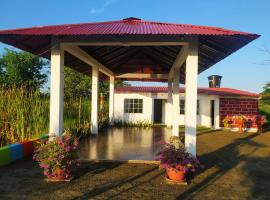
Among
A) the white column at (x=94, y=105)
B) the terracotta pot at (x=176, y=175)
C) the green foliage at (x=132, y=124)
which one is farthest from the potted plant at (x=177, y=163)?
the green foliage at (x=132, y=124)

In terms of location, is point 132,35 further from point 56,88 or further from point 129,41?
point 56,88

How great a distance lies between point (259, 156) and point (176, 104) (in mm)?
3878

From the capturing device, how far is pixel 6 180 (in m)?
5.39

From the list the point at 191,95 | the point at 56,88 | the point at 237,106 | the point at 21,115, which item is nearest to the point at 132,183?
the point at 191,95

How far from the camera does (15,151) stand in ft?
23.1

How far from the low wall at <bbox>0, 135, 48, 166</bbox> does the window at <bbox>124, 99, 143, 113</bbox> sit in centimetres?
1175

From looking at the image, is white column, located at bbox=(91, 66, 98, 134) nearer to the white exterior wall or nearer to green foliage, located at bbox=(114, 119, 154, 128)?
green foliage, located at bbox=(114, 119, 154, 128)

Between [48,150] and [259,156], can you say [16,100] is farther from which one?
[259,156]

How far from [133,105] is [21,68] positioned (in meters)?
11.0

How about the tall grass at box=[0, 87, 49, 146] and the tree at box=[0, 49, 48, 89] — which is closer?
the tall grass at box=[0, 87, 49, 146]

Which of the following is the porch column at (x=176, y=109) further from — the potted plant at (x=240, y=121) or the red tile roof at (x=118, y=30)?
the potted plant at (x=240, y=121)

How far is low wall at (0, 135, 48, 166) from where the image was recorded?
6.61 m

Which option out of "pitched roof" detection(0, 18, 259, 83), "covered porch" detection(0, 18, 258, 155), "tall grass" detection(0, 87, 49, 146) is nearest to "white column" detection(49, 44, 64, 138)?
"covered porch" detection(0, 18, 258, 155)

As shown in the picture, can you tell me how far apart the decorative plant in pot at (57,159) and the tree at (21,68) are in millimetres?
19698
